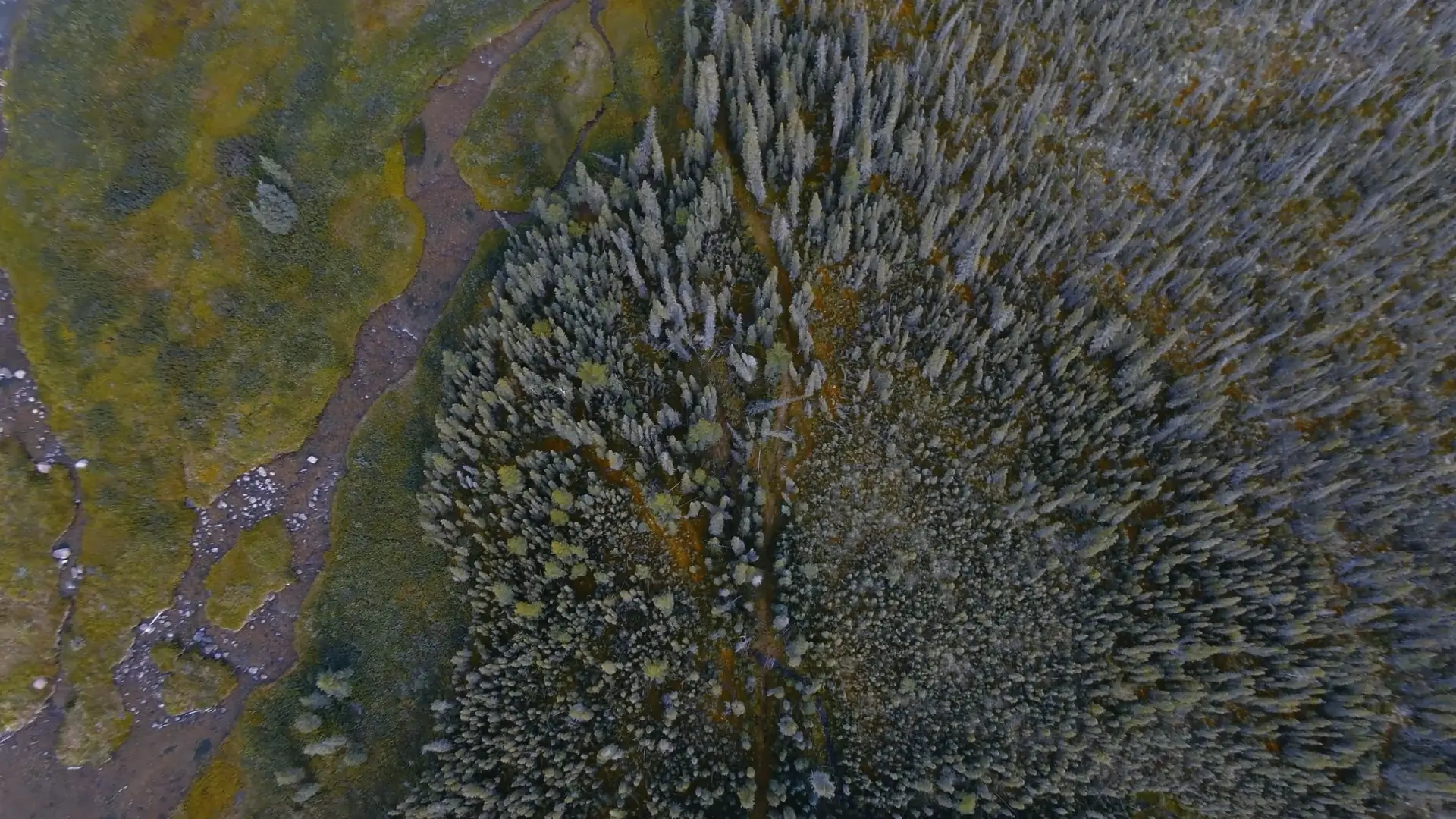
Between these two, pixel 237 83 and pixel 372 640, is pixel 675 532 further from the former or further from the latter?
pixel 237 83

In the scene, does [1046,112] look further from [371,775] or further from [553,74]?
[371,775]

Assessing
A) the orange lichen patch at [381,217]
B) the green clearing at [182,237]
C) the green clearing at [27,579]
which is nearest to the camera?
the green clearing at [27,579]

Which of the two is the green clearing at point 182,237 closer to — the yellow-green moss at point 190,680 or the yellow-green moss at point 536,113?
the yellow-green moss at point 190,680

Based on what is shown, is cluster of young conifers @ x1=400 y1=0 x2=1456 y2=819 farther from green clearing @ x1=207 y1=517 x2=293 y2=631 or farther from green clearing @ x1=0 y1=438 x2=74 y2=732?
green clearing @ x1=0 y1=438 x2=74 y2=732

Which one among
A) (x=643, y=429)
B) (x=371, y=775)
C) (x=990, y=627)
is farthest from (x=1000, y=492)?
(x=371, y=775)

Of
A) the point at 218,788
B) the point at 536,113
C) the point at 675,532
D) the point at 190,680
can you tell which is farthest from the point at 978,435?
the point at 190,680

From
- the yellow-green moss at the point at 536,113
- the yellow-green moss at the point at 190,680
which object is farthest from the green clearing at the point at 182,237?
the yellow-green moss at the point at 536,113

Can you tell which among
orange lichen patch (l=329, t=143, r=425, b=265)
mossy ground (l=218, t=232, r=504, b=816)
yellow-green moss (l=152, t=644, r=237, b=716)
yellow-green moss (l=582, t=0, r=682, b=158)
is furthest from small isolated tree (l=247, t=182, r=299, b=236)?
yellow-green moss (l=152, t=644, r=237, b=716)
